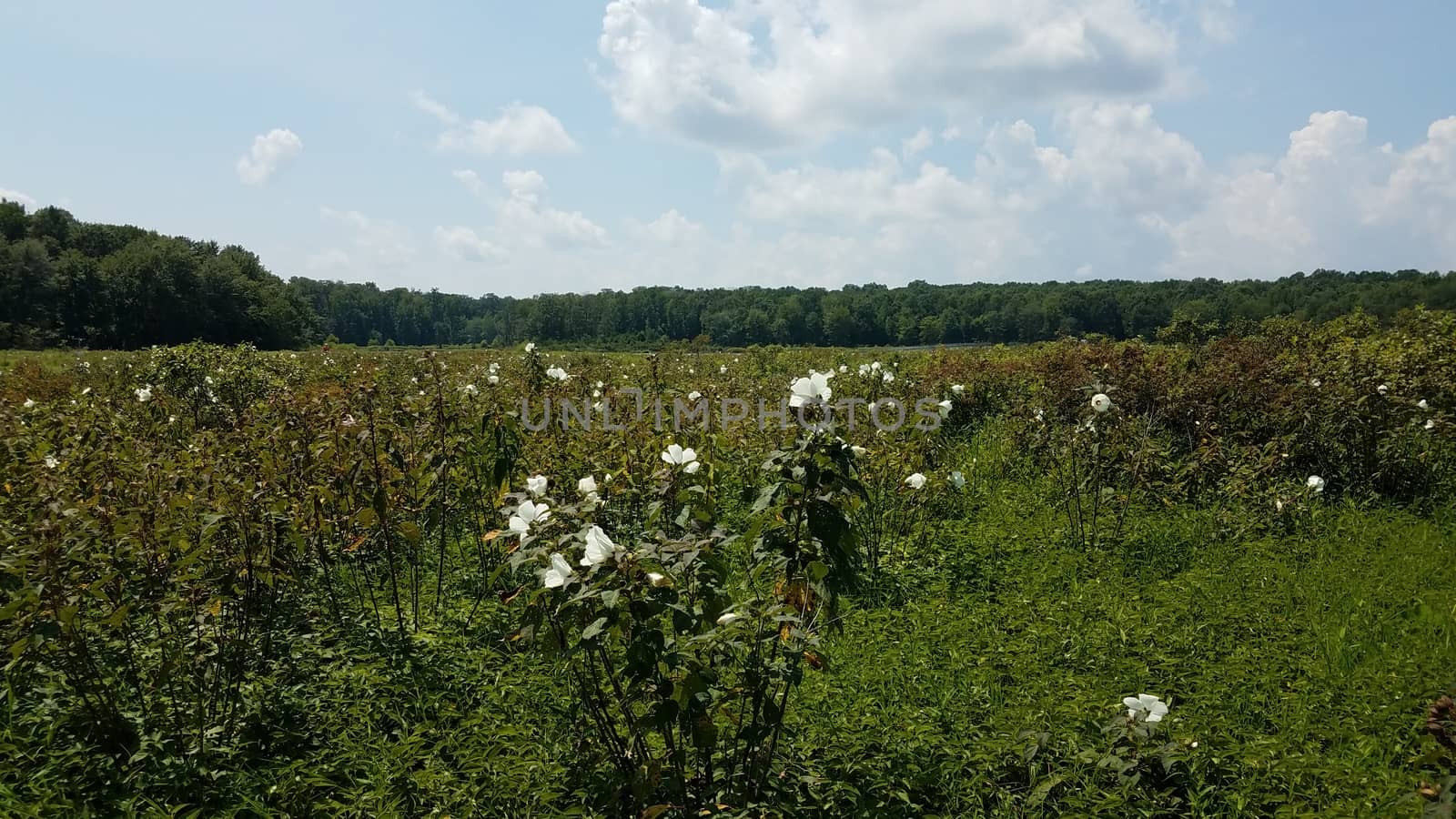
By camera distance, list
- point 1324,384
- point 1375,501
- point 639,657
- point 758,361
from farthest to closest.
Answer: point 758,361 < point 1324,384 < point 1375,501 < point 639,657

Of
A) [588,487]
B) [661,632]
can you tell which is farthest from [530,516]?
[661,632]

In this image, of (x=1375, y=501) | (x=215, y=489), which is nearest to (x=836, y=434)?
(x=215, y=489)

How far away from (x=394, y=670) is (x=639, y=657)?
70.3 inches

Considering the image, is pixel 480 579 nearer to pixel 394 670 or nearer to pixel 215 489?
pixel 394 670

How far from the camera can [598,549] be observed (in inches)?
70.1

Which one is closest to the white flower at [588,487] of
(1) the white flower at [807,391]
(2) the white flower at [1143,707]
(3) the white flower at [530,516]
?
(3) the white flower at [530,516]

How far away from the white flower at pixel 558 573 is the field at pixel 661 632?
1cm

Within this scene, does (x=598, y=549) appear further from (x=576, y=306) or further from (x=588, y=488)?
(x=576, y=306)

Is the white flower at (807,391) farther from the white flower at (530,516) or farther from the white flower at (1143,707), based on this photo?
the white flower at (1143,707)

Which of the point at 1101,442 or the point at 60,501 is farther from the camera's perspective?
the point at 1101,442

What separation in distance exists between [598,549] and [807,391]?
809 millimetres

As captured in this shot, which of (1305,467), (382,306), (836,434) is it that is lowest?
(1305,467)

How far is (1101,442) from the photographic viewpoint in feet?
17.7

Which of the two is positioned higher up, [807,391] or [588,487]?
[807,391]
